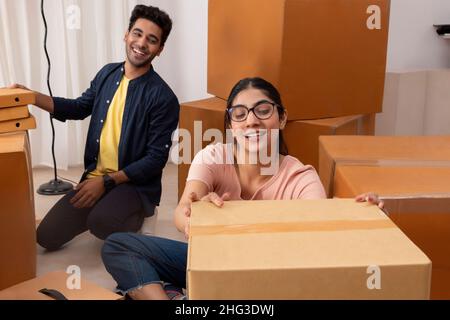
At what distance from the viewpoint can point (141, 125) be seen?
6.39 ft

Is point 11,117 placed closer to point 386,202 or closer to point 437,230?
point 386,202

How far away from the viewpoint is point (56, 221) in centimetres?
198

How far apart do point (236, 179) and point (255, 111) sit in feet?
0.58

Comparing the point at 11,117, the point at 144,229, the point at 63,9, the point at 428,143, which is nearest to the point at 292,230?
the point at 428,143

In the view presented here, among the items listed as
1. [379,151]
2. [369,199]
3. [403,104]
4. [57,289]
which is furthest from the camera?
[403,104]

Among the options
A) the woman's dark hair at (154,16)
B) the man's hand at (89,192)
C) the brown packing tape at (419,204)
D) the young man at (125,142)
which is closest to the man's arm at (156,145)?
the young man at (125,142)

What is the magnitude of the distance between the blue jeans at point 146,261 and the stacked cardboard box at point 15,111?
0.49 m

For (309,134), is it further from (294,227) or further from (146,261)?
(294,227)

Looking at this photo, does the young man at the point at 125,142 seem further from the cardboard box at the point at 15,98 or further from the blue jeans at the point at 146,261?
the blue jeans at the point at 146,261

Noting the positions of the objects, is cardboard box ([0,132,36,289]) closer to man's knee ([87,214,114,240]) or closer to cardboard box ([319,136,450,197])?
man's knee ([87,214,114,240])

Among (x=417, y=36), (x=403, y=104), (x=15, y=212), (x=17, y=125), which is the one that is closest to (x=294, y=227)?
(x=15, y=212)

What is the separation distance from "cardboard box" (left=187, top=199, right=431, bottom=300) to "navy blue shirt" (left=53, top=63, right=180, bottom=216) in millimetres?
1063

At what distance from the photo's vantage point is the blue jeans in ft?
4.64
